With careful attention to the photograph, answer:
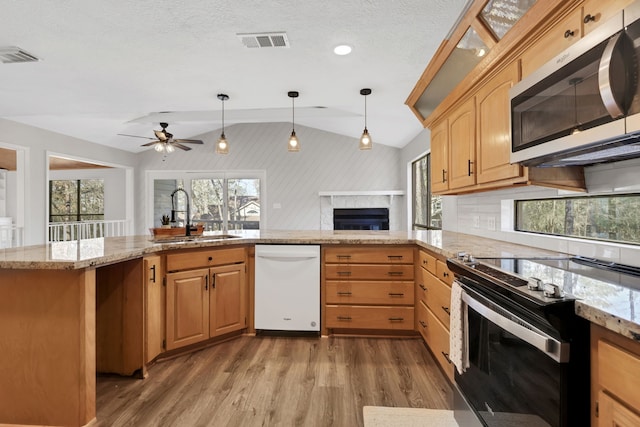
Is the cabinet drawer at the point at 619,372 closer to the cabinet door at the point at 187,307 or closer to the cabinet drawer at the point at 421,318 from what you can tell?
the cabinet drawer at the point at 421,318

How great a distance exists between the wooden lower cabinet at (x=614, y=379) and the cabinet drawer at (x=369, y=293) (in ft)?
6.44

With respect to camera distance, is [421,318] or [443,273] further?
[421,318]

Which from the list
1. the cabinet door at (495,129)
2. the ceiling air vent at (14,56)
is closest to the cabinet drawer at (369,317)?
the cabinet door at (495,129)

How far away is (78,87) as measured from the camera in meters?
3.33

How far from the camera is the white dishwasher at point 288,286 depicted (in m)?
2.94

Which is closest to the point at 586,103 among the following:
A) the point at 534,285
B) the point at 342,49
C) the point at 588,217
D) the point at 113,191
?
the point at 534,285

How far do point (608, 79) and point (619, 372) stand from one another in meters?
0.79

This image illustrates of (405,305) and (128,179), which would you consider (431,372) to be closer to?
(405,305)

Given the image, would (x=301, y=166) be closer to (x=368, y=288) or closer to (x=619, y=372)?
(x=368, y=288)

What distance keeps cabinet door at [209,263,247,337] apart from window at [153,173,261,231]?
423 cm

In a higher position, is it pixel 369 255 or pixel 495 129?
pixel 495 129

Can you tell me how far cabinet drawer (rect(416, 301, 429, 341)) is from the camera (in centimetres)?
260

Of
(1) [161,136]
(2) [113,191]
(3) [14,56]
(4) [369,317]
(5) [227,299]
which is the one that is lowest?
(4) [369,317]

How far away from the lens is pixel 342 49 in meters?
2.62
